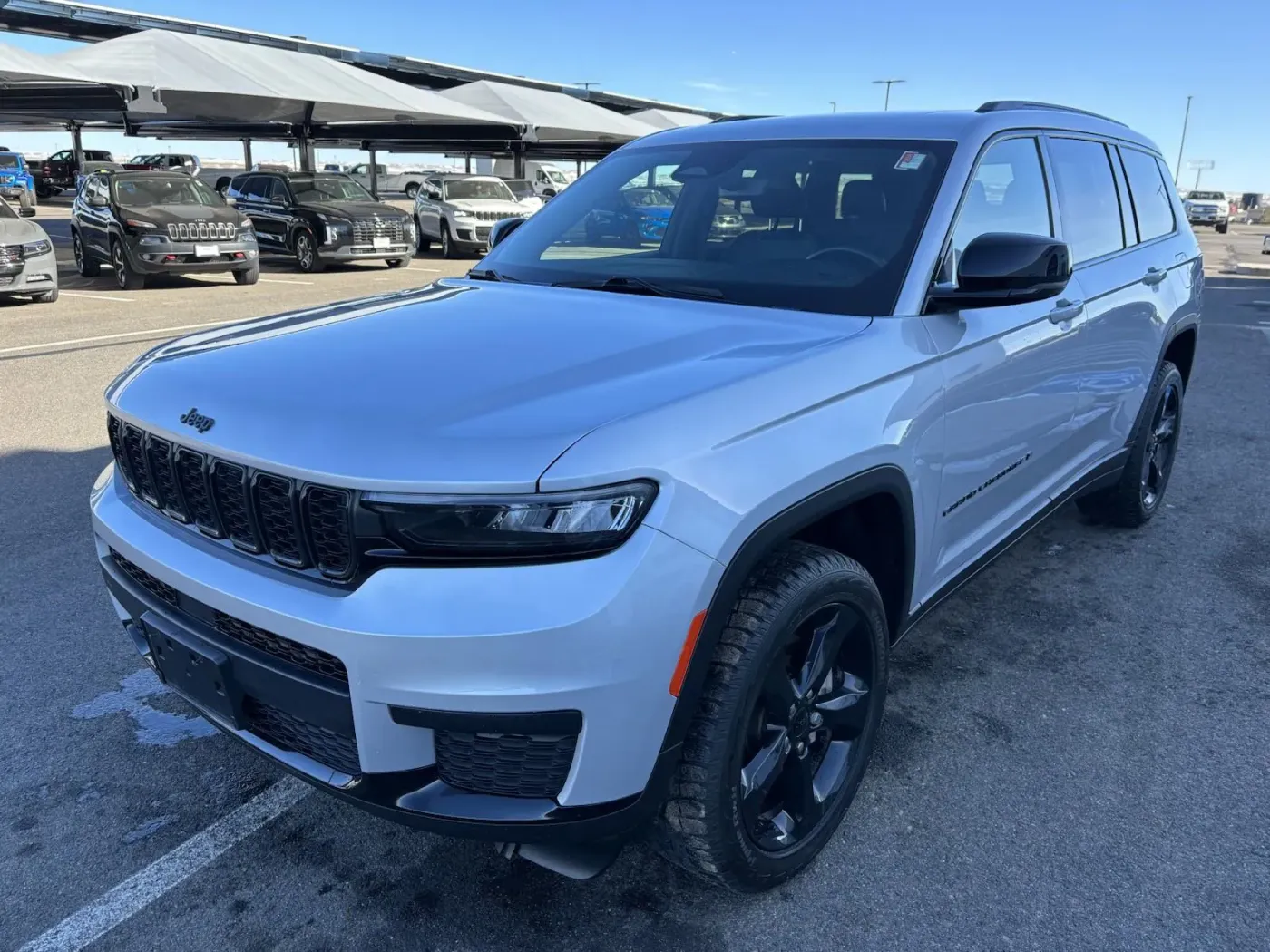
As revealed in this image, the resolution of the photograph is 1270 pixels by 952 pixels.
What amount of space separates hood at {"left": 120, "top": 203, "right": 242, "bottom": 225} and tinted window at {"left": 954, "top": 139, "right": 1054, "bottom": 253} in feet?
44.6

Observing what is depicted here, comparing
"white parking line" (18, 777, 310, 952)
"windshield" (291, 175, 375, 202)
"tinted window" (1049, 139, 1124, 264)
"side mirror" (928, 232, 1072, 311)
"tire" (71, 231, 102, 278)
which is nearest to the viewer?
"white parking line" (18, 777, 310, 952)

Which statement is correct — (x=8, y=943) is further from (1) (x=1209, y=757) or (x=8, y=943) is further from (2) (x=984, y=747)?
(1) (x=1209, y=757)

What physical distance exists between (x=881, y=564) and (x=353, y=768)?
1.45m

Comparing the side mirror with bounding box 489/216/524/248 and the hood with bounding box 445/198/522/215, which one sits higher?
the side mirror with bounding box 489/216/524/248

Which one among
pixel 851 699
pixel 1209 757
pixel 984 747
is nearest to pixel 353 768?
pixel 851 699

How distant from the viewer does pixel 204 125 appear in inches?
1276

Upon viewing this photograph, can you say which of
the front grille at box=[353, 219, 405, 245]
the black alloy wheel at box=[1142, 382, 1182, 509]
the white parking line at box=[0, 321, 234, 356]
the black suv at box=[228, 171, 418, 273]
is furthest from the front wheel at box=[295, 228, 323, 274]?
the black alloy wheel at box=[1142, 382, 1182, 509]

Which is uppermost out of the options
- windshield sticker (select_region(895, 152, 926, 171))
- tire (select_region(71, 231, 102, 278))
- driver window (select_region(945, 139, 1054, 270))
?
windshield sticker (select_region(895, 152, 926, 171))

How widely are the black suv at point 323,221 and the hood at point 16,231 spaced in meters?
5.81

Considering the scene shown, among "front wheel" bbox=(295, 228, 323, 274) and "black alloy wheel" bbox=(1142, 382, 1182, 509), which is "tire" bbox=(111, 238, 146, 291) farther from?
"black alloy wheel" bbox=(1142, 382, 1182, 509)

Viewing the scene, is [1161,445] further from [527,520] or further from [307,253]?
[307,253]

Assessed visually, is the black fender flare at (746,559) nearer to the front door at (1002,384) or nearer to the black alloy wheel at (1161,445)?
the front door at (1002,384)

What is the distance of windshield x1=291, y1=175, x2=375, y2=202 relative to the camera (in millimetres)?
18188

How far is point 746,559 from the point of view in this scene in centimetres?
198
